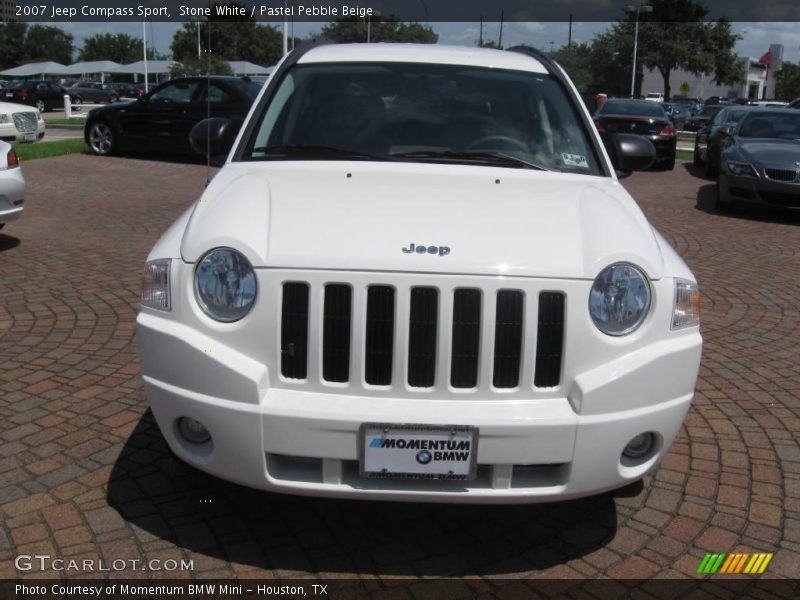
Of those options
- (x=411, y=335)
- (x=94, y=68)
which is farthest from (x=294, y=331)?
(x=94, y=68)

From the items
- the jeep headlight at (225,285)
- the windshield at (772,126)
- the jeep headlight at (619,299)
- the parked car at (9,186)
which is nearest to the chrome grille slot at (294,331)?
the jeep headlight at (225,285)

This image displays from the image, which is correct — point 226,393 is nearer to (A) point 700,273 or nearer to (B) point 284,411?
(B) point 284,411

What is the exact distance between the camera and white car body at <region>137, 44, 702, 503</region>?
2650 millimetres

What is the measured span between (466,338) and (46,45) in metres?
119

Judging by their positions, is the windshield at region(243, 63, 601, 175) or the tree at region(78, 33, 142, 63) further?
the tree at region(78, 33, 142, 63)

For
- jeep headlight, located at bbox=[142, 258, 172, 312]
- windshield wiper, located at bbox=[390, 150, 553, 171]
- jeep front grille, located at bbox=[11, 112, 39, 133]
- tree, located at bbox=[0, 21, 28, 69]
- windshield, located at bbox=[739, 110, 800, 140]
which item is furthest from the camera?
tree, located at bbox=[0, 21, 28, 69]

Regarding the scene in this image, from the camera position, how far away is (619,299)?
2809 millimetres

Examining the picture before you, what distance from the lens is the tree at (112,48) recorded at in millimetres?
116375

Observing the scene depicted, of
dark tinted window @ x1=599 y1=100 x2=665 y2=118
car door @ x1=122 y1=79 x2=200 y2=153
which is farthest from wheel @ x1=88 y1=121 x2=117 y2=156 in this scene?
dark tinted window @ x1=599 y1=100 x2=665 y2=118

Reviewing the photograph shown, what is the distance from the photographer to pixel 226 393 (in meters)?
2.68

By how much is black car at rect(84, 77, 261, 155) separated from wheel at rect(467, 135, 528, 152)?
11416 millimetres

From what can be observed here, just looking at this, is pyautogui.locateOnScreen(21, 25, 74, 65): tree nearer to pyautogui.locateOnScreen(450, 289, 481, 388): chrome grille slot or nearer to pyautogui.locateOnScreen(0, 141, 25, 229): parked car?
pyautogui.locateOnScreen(0, 141, 25, 229): parked car

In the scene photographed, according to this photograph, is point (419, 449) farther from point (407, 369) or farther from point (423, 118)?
point (423, 118)
